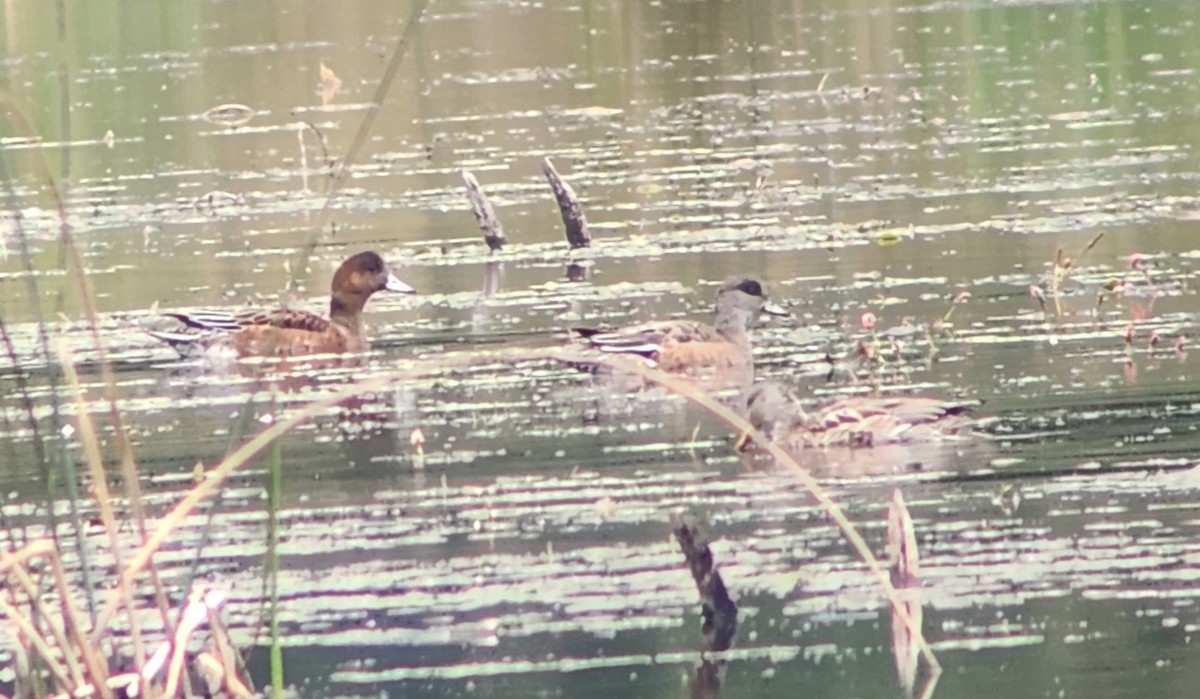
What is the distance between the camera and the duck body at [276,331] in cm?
1016

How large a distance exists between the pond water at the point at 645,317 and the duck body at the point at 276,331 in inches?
7.2

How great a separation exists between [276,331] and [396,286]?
35.2 inches

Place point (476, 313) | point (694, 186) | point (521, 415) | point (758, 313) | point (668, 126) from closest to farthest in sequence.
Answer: point (521, 415) < point (758, 313) < point (476, 313) < point (694, 186) < point (668, 126)

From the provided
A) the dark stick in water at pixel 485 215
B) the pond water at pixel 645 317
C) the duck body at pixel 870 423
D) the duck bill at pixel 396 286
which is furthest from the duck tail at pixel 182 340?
the duck body at pixel 870 423

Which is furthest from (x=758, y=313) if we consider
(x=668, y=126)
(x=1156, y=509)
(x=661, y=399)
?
(x=668, y=126)

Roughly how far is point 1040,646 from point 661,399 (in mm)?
3424

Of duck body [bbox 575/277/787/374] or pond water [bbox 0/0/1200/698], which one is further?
duck body [bbox 575/277/787/374]

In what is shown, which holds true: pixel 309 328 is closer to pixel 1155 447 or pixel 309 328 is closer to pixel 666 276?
pixel 666 276

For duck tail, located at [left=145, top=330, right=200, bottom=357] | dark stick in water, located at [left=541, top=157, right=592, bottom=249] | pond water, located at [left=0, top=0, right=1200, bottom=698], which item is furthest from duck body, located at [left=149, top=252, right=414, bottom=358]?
dark stick in water, located at [left=541, top=157, right=592, bottom=249]

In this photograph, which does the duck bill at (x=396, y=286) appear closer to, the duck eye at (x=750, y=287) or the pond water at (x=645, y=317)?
the pond water at (x=645, y=317)

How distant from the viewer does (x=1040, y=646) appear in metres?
5.58

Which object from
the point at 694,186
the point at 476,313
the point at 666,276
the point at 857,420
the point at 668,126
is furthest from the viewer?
the point at 668,126

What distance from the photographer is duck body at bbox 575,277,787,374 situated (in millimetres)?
9625

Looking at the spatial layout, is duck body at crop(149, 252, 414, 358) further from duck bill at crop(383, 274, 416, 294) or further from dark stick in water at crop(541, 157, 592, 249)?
dark stick in water at crop(541, 157, 592, 249)
